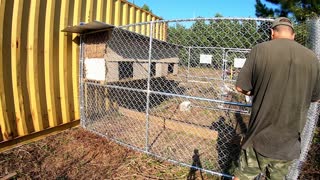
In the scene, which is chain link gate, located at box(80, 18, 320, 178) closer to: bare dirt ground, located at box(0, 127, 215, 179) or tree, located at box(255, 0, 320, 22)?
bare dirt ground, located at box(0, 127, 215, 179)

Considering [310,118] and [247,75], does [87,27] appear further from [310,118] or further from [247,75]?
[310,118]

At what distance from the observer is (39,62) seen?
14.2 ft

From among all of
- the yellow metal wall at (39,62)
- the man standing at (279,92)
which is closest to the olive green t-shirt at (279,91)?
the man standing at (279,92)

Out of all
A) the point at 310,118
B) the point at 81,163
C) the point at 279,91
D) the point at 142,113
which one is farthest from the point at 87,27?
the point at 310,118

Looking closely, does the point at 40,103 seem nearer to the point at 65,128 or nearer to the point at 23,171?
the point at 65,128

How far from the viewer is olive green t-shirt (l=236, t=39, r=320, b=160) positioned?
204cm

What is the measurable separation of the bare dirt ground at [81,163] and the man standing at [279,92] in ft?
4.76

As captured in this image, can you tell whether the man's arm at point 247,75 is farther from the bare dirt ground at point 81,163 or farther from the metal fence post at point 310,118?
the bare dirt ground at point 81,163

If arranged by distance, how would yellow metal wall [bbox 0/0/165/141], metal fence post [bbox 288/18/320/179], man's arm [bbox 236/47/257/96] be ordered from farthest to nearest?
yellow metal wall [bbox 0/0/165/141]
metal fence post [bbox 288/18/320/179]
man's arm [bbox 236/47/257/96]

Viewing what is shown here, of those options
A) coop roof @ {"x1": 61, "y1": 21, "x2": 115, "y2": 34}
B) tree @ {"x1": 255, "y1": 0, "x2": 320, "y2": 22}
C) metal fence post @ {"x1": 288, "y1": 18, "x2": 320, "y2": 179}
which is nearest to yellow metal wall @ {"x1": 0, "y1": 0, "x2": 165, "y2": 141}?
coop roof @ {"x1": 61, "y1": 21, "x2": 115, "y2": 34}

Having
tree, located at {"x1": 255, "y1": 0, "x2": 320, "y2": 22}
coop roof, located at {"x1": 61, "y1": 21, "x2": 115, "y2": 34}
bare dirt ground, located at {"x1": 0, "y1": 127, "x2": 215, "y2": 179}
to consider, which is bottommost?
bare dirt ground, located at {"x1": 0, "y1": 127, "x2": 215, "y2": 179}

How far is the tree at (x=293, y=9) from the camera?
10166 millimetres

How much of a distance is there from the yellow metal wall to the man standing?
3639mm

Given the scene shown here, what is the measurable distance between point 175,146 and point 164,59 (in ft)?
8.19
